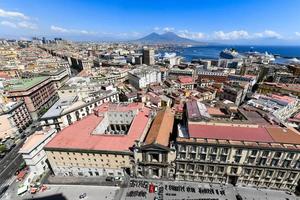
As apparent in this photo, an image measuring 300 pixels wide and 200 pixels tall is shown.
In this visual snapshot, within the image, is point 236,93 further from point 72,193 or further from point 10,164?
point 10,164

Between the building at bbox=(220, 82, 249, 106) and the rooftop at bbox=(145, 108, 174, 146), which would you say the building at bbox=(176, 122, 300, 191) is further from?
the building at bbox=(220, 82, 249, 106)

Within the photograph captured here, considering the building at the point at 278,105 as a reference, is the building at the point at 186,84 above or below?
below

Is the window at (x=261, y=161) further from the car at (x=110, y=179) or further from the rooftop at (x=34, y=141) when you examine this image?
the rooftop at (x=34, y=141)

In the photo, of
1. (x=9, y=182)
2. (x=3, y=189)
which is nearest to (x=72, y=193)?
(x=3, y=189)

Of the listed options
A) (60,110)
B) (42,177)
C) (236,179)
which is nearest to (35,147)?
(42,177)

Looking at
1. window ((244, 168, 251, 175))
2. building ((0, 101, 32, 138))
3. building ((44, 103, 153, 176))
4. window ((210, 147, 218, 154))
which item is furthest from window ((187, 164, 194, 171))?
building ((0, 101, 32, 138))

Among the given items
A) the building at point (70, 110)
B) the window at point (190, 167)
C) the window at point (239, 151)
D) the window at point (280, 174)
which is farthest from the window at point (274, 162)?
the building at point (70, 110)
